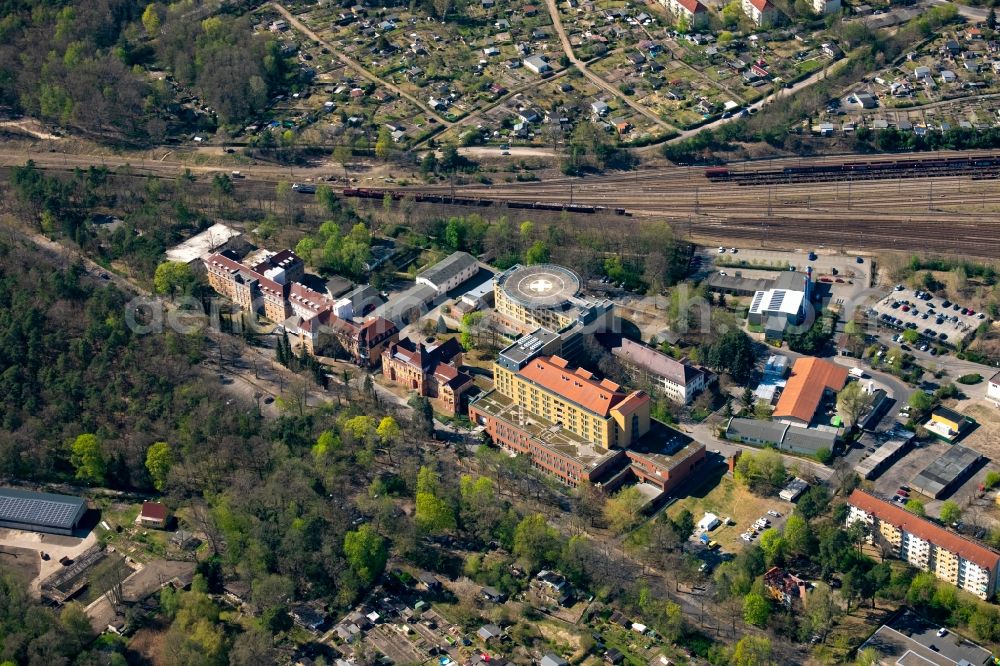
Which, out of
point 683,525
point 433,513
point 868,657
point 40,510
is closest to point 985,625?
point 868,657

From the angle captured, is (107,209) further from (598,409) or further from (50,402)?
(598,409)

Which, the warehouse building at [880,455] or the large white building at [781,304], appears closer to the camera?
the warehouse building at [880,455]

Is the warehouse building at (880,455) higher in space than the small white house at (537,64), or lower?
lower

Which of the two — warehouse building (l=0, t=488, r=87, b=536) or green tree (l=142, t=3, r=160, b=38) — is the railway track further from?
warehouse building (l=0, t=488, r=87, b=536)

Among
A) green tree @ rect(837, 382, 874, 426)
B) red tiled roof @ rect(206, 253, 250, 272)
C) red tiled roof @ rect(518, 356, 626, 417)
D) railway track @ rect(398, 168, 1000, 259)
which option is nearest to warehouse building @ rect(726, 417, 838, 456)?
green tree @ rect(837, 382, 874, 426)

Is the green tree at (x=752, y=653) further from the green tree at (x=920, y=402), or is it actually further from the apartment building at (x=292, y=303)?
the apartment building at (x=292, y=303)

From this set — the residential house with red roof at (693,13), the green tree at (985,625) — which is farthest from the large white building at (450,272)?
the green tree at (985,625)

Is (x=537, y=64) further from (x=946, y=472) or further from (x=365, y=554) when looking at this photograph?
(x=365, y=554)
